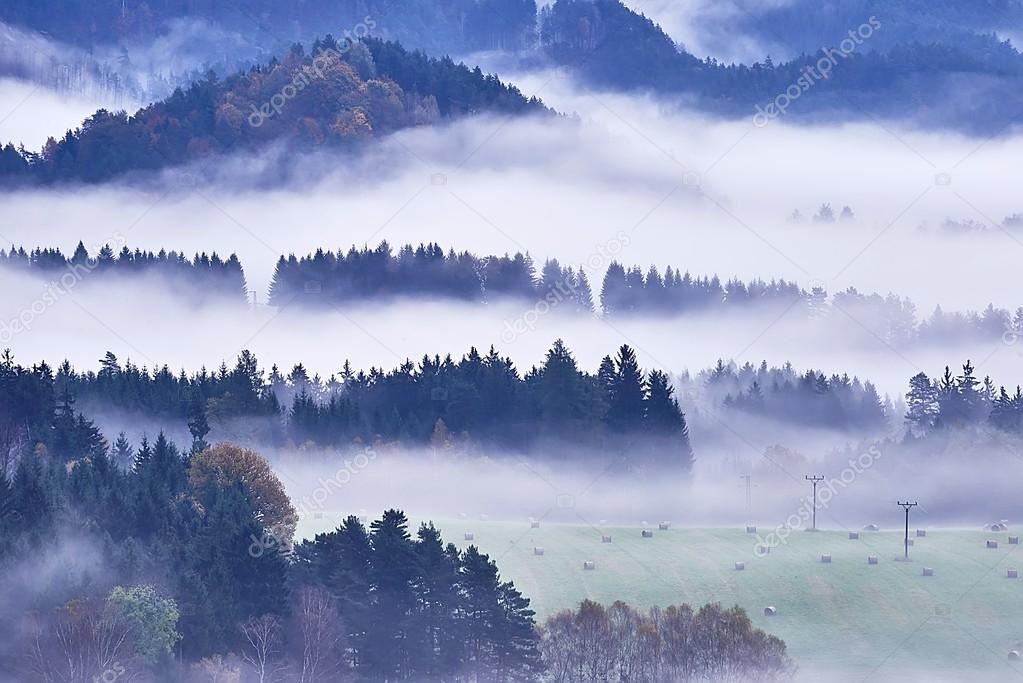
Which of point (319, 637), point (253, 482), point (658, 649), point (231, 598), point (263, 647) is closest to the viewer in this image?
point (263, 647)

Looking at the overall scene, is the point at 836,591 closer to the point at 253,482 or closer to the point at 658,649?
the point at 658,649

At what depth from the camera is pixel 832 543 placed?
655 ft

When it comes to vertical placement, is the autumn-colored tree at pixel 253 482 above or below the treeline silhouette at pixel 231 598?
above

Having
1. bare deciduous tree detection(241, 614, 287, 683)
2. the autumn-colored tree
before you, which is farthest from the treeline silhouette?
the autumn-colored tree

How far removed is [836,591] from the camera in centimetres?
18200

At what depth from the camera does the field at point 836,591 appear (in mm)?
167000

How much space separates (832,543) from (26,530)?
6478 centimetres

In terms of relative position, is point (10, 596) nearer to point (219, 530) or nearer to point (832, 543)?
point (219, 530)

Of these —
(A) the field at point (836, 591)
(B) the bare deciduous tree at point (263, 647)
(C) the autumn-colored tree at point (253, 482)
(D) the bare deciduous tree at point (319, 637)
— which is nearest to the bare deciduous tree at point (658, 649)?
(A) the field at point (836, 591)

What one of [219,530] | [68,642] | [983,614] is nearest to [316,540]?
[219,530]

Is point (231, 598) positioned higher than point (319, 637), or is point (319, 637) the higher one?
point (231, 598)

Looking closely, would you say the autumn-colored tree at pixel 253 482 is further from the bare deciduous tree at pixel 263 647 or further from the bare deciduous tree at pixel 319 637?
the bare deciduous tree at pixel 263 647

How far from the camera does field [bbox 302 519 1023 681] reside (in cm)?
16700

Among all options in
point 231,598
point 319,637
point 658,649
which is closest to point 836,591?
point 658,649
